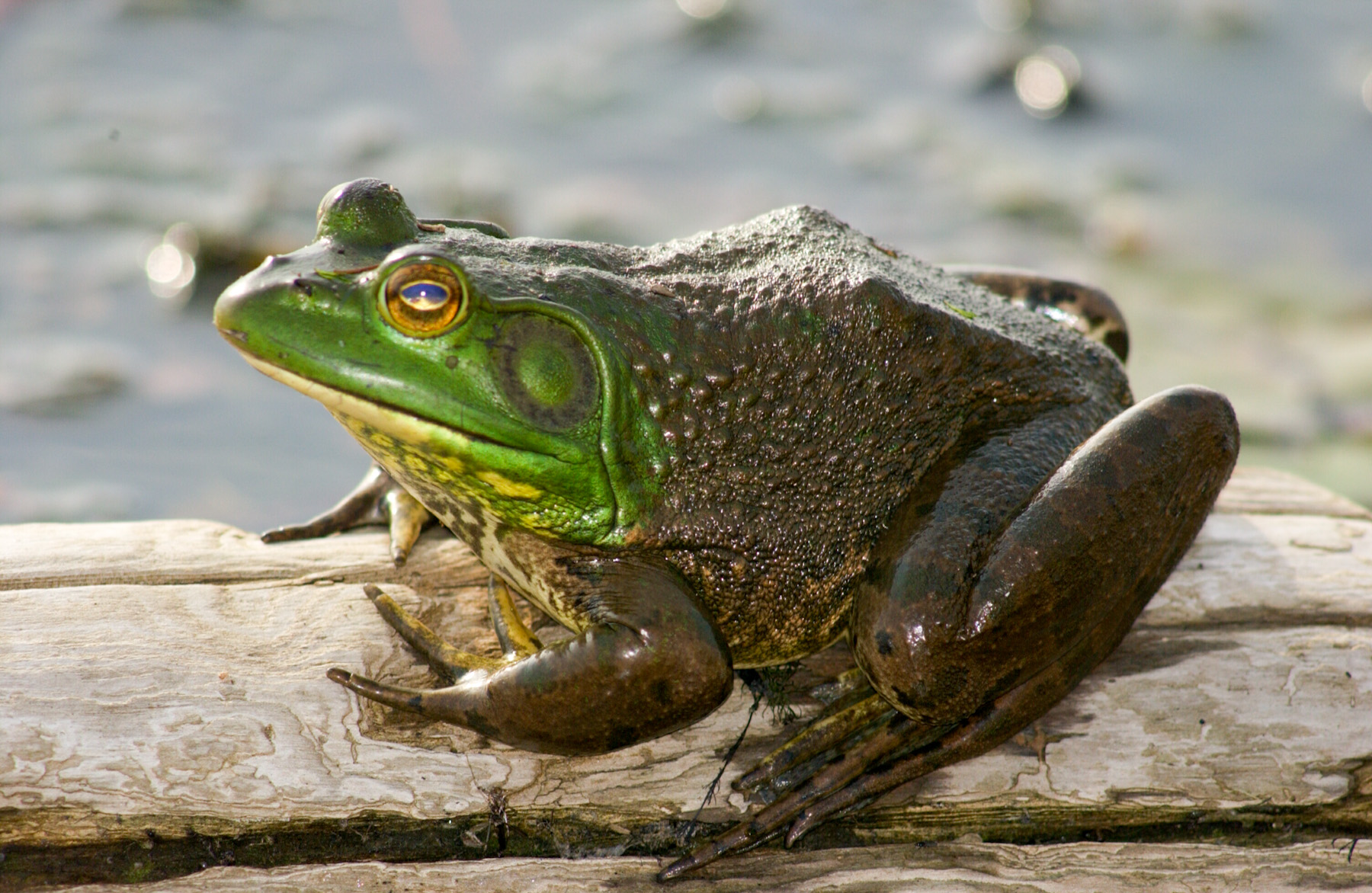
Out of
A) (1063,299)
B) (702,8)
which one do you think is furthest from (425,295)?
(702,8)

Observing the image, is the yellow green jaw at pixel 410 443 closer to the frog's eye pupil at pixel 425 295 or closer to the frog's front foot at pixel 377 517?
the frog's eye pupil at pixel 425 295

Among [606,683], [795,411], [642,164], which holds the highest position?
[642,164]

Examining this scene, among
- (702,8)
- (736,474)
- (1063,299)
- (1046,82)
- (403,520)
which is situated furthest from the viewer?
(702,8)

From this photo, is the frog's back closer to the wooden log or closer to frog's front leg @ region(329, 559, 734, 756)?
frog's front leg @ region(329, 559, 734, 756)

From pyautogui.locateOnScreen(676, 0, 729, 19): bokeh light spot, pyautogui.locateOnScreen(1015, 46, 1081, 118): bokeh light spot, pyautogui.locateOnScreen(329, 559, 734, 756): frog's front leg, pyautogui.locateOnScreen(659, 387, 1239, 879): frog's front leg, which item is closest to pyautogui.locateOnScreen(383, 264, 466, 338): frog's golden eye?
A: pyautogui.locateOnScreen(329, 559, 734, 756): frog's front leg

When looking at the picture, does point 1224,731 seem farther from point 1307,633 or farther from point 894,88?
point 894,88

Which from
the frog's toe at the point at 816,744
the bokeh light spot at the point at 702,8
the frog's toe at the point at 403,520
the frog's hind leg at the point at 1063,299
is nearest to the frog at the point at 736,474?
the frog's toe at the point at 816,744

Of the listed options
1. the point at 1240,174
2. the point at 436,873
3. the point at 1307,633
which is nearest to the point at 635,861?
the point at 436,873

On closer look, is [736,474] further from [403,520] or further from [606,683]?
→ [403,520]
